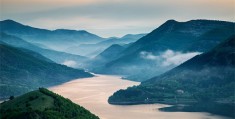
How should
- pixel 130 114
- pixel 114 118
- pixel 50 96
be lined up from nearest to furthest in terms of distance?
pixel 50 96 → pixel 114 118 → pixel 130 114

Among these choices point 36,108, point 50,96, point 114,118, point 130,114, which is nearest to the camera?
point 36,108

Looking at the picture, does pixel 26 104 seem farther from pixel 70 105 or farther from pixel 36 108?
pixel 70 105

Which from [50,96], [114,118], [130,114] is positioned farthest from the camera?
[130,114]

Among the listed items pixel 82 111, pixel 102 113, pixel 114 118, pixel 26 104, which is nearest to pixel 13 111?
pixel 26 104

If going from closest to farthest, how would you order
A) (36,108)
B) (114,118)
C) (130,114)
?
1. (36,108)
2. (114,118)
3. (130,114)

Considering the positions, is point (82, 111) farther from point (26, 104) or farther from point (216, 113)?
point (216, 113)

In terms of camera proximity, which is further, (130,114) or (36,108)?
(130,114)

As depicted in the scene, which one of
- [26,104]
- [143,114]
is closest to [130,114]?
[143,114]
